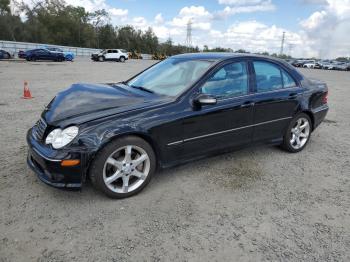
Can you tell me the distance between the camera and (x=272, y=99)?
444 centimetres

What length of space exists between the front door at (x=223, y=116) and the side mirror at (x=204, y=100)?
120mm

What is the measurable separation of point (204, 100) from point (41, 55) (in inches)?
1155

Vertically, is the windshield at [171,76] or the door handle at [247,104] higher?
the windshield at [171,76]

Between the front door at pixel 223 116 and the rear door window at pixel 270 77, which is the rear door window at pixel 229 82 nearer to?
the front door at pixel 223 116

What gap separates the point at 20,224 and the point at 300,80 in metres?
4.40

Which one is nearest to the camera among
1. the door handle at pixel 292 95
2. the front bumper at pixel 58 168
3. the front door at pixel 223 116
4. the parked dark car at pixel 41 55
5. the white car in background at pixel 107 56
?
the front bumper at pixel 58 168

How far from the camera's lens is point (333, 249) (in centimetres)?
275

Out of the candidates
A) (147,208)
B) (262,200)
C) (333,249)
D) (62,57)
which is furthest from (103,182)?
(62,57)

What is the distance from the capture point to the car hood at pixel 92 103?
3.28 meters

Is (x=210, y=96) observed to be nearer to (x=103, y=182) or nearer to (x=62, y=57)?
(x=103, y=182)

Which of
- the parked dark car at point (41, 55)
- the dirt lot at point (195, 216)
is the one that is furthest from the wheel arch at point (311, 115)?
the parked dark car at point (41, 55)

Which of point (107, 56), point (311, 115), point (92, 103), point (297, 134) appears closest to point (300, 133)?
point (297, 134)

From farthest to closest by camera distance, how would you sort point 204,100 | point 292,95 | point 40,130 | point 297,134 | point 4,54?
point 4,54, point 297,134, point 292,95, point 204,100, point 40,130

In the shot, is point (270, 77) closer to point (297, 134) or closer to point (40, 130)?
point (297, 134)
